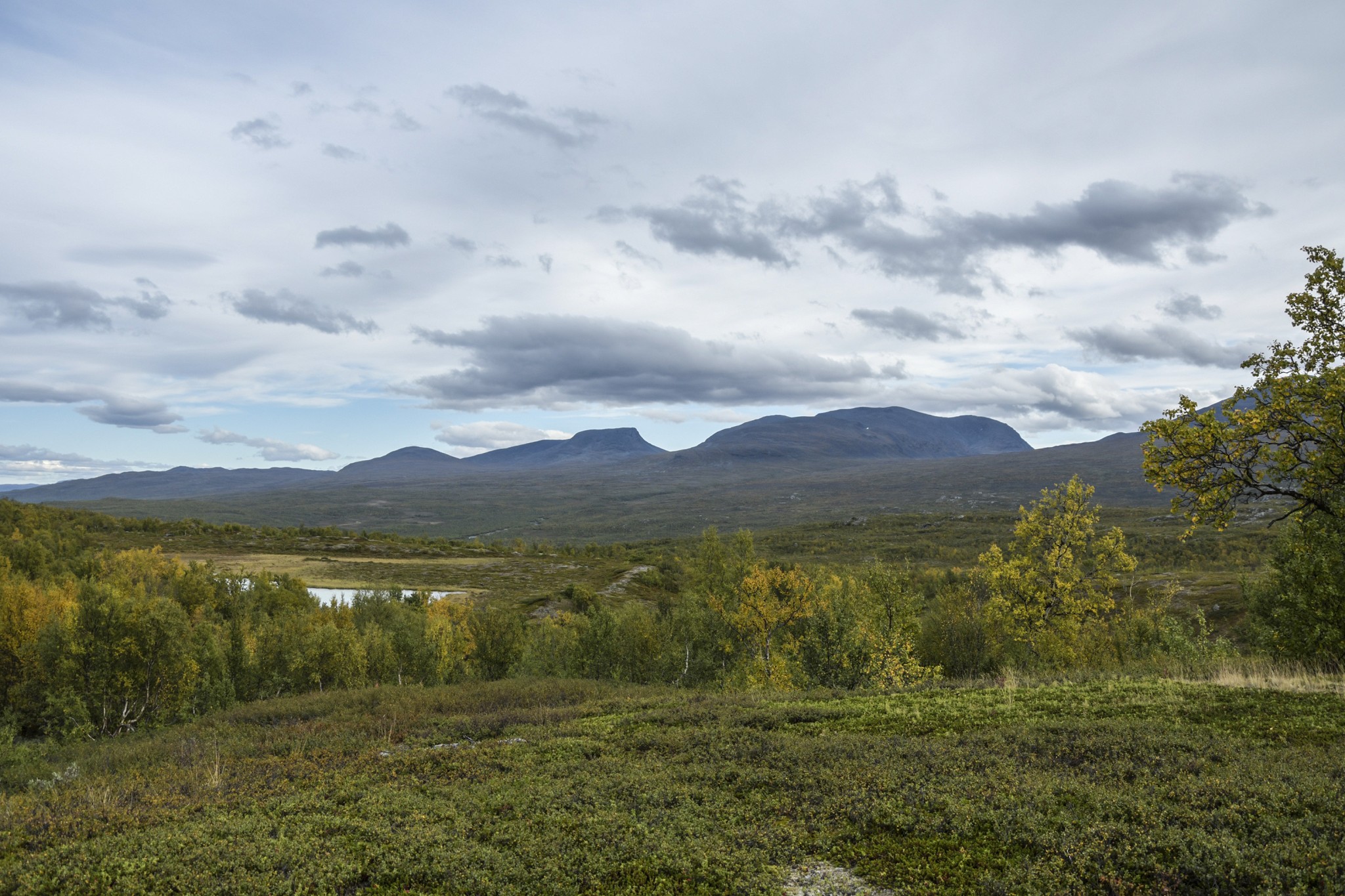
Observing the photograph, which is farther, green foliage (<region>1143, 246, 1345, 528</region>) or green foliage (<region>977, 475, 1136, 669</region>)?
green foliage (<region>977, 475, 1136, 669</region>)

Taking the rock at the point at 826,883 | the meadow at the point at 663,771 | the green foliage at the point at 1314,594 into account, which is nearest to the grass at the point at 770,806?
the meadow at the point at 663,771

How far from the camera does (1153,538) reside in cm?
12900

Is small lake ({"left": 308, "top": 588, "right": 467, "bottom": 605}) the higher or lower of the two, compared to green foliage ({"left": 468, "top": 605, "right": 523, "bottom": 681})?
lower

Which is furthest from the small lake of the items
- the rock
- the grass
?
the rock

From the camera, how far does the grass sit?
9016 millimetres

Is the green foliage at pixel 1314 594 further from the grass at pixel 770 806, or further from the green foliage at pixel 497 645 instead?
the green foliage at pixel 497 645

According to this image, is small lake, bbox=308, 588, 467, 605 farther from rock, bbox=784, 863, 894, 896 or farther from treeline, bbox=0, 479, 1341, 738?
rock, bbox=784, 863, 894, 896

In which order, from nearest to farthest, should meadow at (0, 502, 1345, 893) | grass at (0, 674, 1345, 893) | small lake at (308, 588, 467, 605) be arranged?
grass at (0, 674, 1345, 893), meadow at (0, 502, 1345, 893), small lake at (308, 588, 467, 605)

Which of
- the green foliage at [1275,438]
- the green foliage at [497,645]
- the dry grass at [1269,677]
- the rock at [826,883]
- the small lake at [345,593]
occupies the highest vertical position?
the green foliage at [1275,438]

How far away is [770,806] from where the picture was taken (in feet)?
40.0

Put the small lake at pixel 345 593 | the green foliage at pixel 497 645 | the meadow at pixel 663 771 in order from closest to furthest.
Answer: the meadow at pixel 663 771 < the green foliage at pixel 497 645 < the small lake at pixel 345 593

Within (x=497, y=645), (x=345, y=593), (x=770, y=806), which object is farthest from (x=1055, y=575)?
(x=345, y=593)

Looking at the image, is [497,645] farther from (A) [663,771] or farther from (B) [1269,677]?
(B) [1269,677]

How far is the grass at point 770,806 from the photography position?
9.02m
